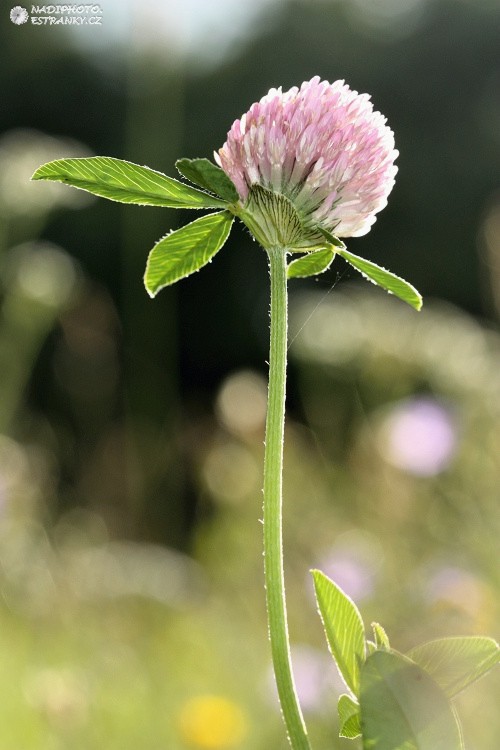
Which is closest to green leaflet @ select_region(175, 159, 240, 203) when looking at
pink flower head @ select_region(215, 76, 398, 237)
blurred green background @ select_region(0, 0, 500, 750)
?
pink flower head @ select_region(215, 76, 398, 237)

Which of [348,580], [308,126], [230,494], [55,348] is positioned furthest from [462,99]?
[308,126]

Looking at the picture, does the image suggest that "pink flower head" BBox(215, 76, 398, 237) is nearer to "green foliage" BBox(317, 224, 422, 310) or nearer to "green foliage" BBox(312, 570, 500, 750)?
"green foliage" BBox(317, 224, 422, 310)

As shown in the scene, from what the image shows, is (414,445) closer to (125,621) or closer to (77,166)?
(125,621)

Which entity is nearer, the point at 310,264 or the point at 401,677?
the point at 401,677

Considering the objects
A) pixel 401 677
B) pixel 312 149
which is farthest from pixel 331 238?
pixel 401 677

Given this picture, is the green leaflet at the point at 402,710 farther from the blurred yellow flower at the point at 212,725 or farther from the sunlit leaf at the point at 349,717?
the blurred yellow flower at the point at 212,725

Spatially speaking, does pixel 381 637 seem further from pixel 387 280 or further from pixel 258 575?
pixel 258 575
